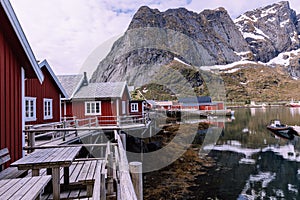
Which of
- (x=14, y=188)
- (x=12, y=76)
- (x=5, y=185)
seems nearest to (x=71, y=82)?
(x=12, y=76)

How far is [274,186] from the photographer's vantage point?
13180 mm

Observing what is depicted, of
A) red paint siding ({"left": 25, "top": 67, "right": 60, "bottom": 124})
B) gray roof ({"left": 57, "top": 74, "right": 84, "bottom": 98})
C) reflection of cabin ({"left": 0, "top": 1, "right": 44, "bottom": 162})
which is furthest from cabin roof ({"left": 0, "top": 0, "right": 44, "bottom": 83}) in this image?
gray roof ({"left": 57, "top": 74, "right": 84, "bottom": 98})

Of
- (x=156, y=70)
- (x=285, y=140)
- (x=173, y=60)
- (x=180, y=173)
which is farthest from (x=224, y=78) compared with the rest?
(x=180, y=173)

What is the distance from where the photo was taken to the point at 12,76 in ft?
21.1

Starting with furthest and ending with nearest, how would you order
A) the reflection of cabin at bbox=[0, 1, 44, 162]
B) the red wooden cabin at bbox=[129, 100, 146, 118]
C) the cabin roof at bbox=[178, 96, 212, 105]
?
1. the cabin roof at bbox=[178, 96, 212, 105]
2. the red wooden cabin at bbox=[129, 100, 146, 118]
3. the reflection of cabin at bbox=[0, 1, 44, 162]

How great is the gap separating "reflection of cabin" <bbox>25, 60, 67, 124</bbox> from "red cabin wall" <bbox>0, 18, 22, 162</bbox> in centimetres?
624

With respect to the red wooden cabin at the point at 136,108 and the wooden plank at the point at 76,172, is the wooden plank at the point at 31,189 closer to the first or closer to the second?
the wooden plank at the point at 76,172

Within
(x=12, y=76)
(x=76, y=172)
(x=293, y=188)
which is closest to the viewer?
(x=76, y=172)

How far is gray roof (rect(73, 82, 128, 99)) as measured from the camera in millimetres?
20781

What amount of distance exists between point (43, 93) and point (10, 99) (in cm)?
879

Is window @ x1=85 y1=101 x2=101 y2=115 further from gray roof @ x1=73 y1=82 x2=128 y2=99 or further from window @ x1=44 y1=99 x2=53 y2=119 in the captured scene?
window @ x1=44 y1=99 x2=53 y2=119

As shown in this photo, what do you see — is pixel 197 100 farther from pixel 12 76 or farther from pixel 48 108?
pixel 12 76

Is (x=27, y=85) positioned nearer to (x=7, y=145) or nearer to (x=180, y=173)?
(x=7, y=145)

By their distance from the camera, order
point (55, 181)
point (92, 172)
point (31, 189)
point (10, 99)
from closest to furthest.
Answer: point (31, 189) → point (55, 181) → point (92, 172) → point (10, 99)
